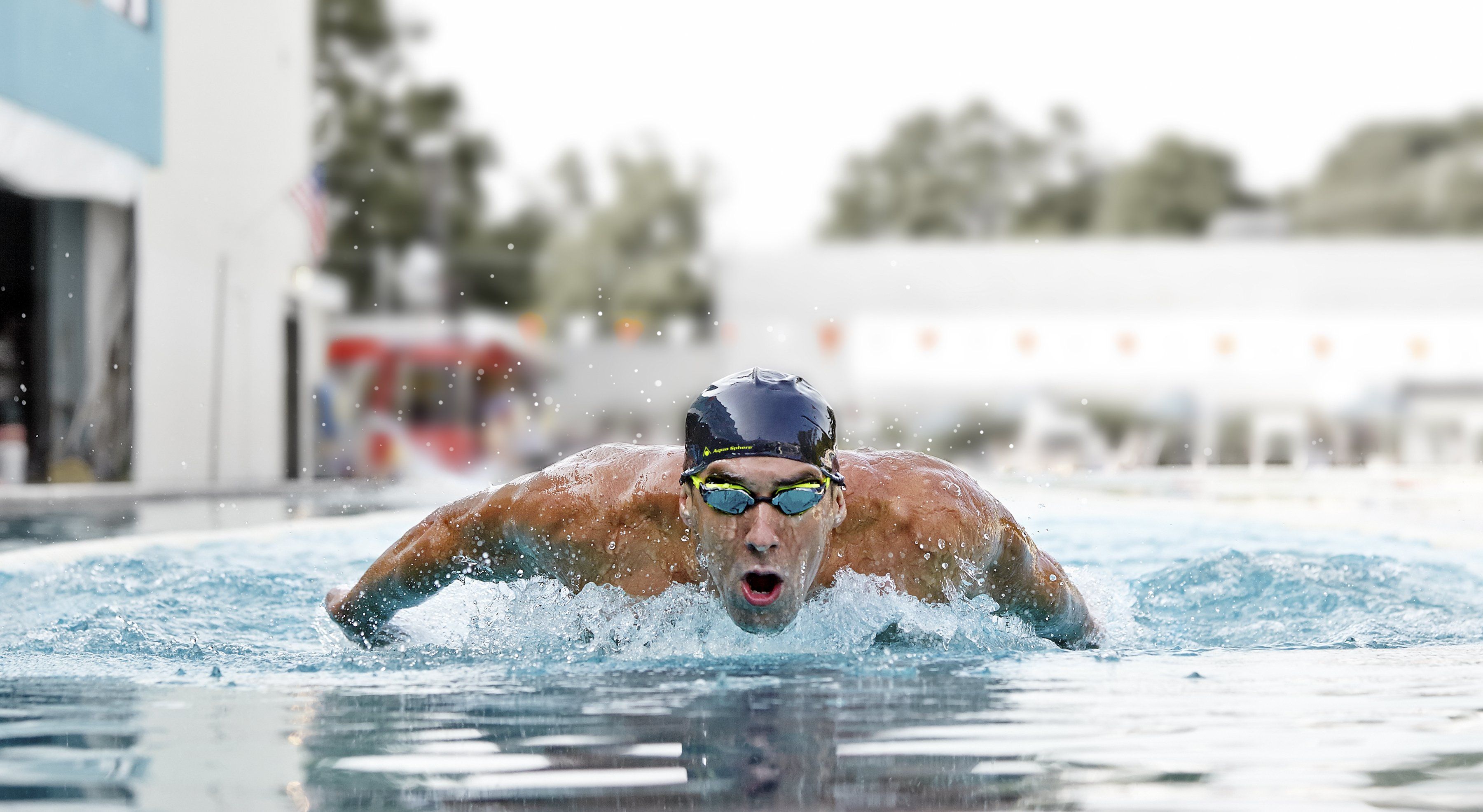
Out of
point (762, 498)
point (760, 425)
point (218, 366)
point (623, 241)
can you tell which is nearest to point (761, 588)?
point (762, 498)

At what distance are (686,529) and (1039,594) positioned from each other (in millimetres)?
817

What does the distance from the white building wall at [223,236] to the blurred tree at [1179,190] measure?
31170 mm

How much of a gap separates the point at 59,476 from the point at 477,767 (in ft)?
44.3

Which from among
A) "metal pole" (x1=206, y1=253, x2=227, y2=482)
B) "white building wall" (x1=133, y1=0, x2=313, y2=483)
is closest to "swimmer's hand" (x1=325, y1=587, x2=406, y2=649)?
"white building wall" (x1=133, y1=0, x2=313, y2=483)

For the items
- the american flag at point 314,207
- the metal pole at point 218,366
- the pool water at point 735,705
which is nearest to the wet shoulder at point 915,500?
the pool water at point 735,705

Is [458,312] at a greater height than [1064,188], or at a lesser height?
lesser

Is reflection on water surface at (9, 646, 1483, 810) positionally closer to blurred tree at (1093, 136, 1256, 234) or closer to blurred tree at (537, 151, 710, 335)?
blurred tree at (537, 151, 710, 335)

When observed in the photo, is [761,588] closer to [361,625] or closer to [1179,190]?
[361,625]

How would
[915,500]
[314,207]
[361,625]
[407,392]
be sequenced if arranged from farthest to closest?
[407,392] → [314,207] → [361,625] → [915,500]

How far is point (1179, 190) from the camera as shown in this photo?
47.8 m

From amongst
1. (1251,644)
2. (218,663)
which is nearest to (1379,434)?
(1251,644)

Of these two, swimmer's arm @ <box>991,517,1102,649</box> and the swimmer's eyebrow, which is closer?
the swimmer's eyebrow

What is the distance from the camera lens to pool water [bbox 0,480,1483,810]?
202cm

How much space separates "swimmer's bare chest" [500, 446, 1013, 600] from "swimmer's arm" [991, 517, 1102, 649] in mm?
34
